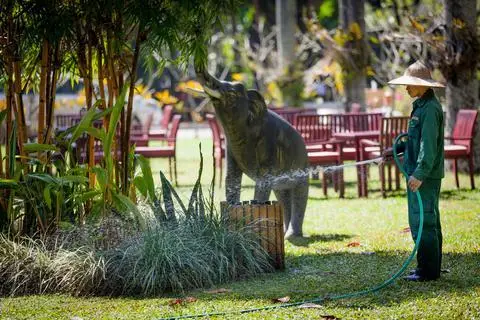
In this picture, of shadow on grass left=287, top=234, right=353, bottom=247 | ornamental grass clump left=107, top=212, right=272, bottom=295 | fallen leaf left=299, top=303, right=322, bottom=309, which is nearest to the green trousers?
fallen leaf left=299, top=303, right=322, bottom=309

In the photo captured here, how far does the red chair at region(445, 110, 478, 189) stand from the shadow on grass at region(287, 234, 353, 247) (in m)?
3.35

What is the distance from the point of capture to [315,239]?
27.9ft

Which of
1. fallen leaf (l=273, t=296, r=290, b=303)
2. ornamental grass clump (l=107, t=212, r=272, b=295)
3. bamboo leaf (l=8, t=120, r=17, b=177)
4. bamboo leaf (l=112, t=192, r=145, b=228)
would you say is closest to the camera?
fallen leaf (l=273, t=296, r=290, b=303)

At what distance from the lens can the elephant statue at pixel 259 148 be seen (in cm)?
805

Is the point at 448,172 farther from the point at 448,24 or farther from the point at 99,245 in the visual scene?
the point at 99,245

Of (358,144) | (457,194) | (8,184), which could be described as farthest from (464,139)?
(8,184)

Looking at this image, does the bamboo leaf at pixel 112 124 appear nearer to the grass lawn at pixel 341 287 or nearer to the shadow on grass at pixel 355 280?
the grass lawn at pixel 341 287

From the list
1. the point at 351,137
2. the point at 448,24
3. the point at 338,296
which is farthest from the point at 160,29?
the point at 448,24

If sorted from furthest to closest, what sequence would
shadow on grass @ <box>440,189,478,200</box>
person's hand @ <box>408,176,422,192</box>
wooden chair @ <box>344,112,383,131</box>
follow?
1. wooden chair @ <box>344,112,383,131</box>
2. shadow on grass @ <box>440,189,478,200</box>
3. person's hand @ <box>408,176,422,192</box>

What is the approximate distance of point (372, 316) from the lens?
211 inches

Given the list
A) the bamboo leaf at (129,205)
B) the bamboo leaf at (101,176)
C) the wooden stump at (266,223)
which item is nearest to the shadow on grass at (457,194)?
the wooden stump at (266,223)

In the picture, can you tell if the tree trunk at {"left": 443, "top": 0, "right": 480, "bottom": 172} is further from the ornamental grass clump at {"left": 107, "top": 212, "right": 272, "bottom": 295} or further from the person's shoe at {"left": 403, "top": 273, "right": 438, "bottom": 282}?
the person's shoe at {"left": 403, "top": 273, "right": 438, "bottom": 282}

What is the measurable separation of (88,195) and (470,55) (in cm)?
817

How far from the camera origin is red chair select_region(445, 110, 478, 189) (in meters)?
11.6
